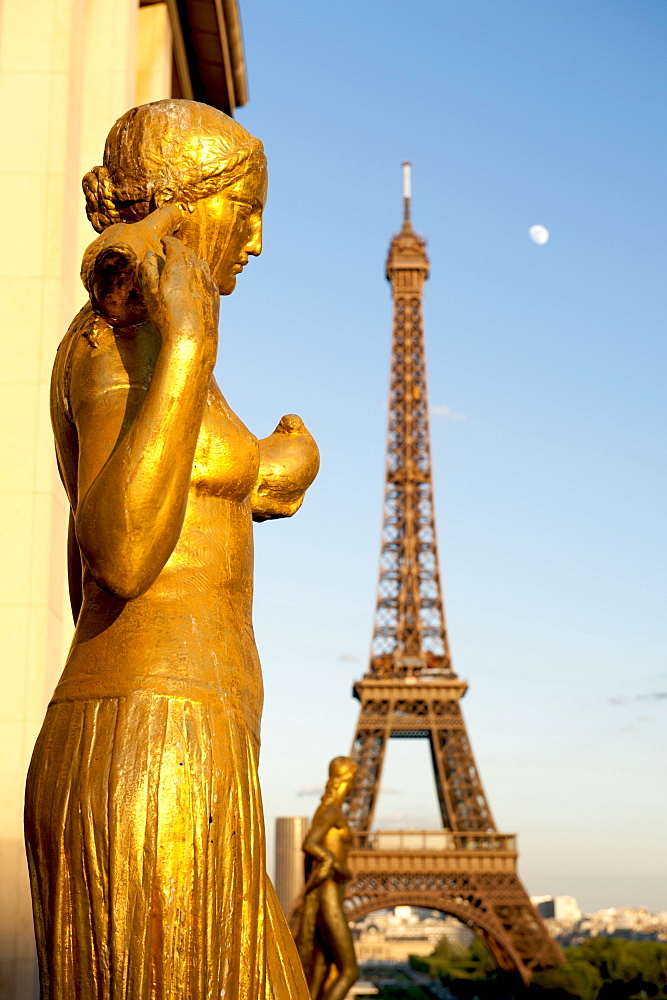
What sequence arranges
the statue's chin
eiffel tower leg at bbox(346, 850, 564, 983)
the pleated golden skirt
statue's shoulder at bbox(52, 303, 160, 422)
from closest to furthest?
the pleated golden skirt → statue's shoulder at bbox(52, 303, 160, 422) → the statue's chin → eiffel tower leg at bbox(346, 850, 564, 983)

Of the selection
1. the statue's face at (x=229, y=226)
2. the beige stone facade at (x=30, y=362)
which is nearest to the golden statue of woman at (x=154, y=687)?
the statue's face at (x=229, y=226)

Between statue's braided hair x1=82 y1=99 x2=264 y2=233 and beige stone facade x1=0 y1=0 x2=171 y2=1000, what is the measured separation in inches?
223

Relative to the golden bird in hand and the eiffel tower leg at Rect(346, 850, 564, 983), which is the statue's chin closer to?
the golden bird in hand

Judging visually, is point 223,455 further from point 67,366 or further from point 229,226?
point 229,226

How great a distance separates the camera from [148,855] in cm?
210

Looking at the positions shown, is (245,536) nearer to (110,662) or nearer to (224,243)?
(110,662)

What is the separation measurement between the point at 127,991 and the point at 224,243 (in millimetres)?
1367

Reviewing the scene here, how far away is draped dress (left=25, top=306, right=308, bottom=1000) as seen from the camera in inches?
82.8

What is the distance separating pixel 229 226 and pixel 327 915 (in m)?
8.22

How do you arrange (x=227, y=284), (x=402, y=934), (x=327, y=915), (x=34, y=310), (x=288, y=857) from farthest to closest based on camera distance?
(x=402, y=934) < (x=288, y=857) < (x=327, y=915) < (x=34, y=310) < (x=227, y=284)

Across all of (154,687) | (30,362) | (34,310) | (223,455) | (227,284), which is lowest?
(154,687)

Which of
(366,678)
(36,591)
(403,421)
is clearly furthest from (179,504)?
(403,421)

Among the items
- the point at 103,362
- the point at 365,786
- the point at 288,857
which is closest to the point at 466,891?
the point at 365,786

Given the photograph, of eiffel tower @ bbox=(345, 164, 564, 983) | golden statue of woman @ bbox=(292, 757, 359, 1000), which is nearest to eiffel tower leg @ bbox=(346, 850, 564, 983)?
eiffel tower @ bbox=(345, 164, 564, 983)
